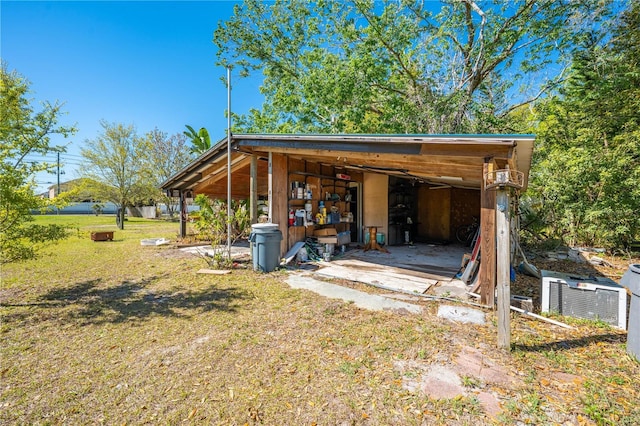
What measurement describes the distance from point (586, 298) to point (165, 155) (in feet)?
85.2

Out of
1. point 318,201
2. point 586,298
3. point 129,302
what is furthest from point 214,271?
point 586,298

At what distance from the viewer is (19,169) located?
163 inches

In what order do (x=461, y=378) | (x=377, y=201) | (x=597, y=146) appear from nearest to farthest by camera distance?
1. (x=461, y=378)
2. (x=597, y=146)
3. (x=377, y=201)

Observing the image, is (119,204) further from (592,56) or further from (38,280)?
(592,56)

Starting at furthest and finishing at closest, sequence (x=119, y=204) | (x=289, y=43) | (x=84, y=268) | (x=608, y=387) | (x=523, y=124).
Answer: (x=119, y=204), (x=289, y=43), (x=523, y=124), (x=84, y=268), (x=608, y=387)

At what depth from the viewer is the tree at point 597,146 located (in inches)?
320

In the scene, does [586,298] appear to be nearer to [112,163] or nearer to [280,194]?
[280,194]

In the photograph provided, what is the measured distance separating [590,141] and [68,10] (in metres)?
15.1

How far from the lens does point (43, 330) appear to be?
11.3 ft

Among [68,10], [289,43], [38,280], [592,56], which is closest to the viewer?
[38,280]

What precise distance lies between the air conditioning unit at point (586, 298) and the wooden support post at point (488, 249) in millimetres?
675

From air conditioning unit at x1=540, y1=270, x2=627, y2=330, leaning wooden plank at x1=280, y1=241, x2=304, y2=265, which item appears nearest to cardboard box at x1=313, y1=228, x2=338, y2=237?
leaning wooden plank at x1=280, y1=241, x2=304, y2=265

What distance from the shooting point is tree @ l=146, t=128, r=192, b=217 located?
22141 mm

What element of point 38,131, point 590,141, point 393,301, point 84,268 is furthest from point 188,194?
point 590,141
